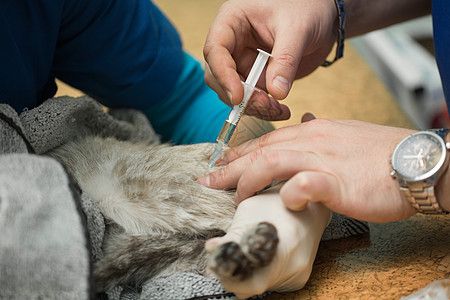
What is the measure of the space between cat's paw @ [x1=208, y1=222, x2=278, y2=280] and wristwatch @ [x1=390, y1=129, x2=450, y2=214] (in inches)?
9.3

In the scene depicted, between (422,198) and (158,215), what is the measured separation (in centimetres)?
43

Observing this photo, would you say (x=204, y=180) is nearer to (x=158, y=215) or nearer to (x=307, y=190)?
(x=158, y=215)

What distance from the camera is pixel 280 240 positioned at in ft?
1.86

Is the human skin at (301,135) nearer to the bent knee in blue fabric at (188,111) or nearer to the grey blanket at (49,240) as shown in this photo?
the grey blanket at (49,240)

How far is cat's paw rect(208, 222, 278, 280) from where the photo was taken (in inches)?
20.4

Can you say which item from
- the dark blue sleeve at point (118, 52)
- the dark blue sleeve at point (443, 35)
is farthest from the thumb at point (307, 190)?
the dark blue sleeve at point (118, 52)

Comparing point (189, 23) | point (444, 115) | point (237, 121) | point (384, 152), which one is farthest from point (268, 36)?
point (189, 23)

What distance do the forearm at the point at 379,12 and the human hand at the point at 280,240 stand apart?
617mm

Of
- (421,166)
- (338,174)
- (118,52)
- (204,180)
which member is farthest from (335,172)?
(118,52)

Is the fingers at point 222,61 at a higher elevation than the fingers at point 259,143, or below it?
higher

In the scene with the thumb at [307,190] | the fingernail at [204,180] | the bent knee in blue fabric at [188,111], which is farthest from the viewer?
the bent knee in blue fabric at [188,111]

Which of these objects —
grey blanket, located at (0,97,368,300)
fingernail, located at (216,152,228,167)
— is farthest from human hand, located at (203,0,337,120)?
grey blanket, located at (0,97,368,300)

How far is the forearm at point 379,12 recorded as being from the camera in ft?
3.42

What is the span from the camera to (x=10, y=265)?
464 mm
